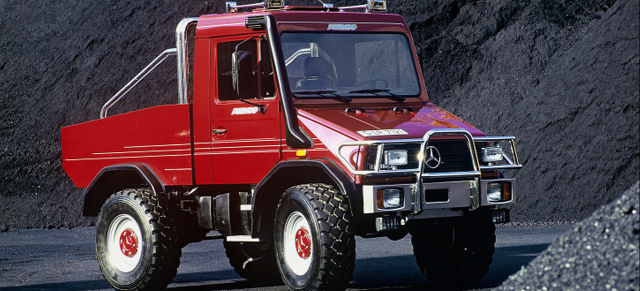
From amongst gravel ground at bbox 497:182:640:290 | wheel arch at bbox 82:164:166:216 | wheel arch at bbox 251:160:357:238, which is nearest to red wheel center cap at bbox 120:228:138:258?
wheel arch at bbox 82:164:166:216

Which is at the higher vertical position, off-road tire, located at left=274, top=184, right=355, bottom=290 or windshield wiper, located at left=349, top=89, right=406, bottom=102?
windshield wiper, located at left=349, top=89, right=406, bottom=102

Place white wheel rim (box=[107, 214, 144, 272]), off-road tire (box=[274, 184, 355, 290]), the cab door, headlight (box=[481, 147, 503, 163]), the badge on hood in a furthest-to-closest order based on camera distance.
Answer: white wheel rim (box=[107, 214, 144, 272]) → the cab door → headlight (box=[481, 147, 503, 163]) → the badge on hood → off-road tire (box=[274, 184, 355, 290])

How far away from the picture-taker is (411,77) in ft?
35.4

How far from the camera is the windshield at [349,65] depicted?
10148 millimetres

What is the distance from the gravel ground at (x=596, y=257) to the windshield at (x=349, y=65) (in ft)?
11.5

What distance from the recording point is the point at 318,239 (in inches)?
355

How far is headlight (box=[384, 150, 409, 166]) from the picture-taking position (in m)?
9.20

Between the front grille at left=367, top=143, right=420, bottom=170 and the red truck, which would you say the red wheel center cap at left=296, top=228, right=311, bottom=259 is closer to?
the red truck

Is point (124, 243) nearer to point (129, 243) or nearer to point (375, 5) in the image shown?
point (129, 243)

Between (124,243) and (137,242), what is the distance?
9.2 inches

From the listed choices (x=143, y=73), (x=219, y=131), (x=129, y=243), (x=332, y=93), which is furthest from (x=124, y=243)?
(x=332, y=93)

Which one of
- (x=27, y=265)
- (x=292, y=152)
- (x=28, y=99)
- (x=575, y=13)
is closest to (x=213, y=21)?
(x=292, y=152)

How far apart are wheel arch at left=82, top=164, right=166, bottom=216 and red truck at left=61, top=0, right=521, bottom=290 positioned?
0.02 m

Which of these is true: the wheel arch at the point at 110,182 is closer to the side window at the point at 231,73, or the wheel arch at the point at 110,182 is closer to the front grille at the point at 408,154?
the side window at the point at 231,73
